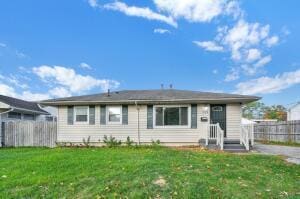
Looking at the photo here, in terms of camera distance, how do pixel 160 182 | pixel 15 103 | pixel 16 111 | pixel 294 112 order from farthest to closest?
pixel 294 112
pixel 15 103
pixel 16 111
pixel 160 182

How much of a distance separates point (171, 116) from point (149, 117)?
118 centimetres

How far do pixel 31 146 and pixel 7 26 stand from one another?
8392mm

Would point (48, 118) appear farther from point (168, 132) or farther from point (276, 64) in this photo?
point (276, 64)

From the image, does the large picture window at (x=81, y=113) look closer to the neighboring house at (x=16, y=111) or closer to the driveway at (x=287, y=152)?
the neighboring house at (x=16, y=111)

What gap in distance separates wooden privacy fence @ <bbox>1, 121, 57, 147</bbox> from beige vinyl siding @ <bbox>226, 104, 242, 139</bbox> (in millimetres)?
A: 9728

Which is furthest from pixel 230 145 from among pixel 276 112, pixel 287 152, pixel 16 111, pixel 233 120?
pixel 276 112

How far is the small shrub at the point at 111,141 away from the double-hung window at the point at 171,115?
90.9 inches

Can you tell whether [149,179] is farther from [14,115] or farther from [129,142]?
[14,115]

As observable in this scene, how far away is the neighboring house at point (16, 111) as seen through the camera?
796 inches

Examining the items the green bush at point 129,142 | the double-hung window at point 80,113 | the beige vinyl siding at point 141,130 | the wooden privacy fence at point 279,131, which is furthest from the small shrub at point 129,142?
the wooden privacy fence at point 279,131

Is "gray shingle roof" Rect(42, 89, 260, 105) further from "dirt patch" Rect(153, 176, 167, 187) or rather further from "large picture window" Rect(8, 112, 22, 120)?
"dirt patch" Rect(153, 176, 167, 187)

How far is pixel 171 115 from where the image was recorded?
16.5 metres

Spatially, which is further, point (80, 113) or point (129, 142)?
point (80, 113)

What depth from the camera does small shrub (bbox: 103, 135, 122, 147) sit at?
1646cm
